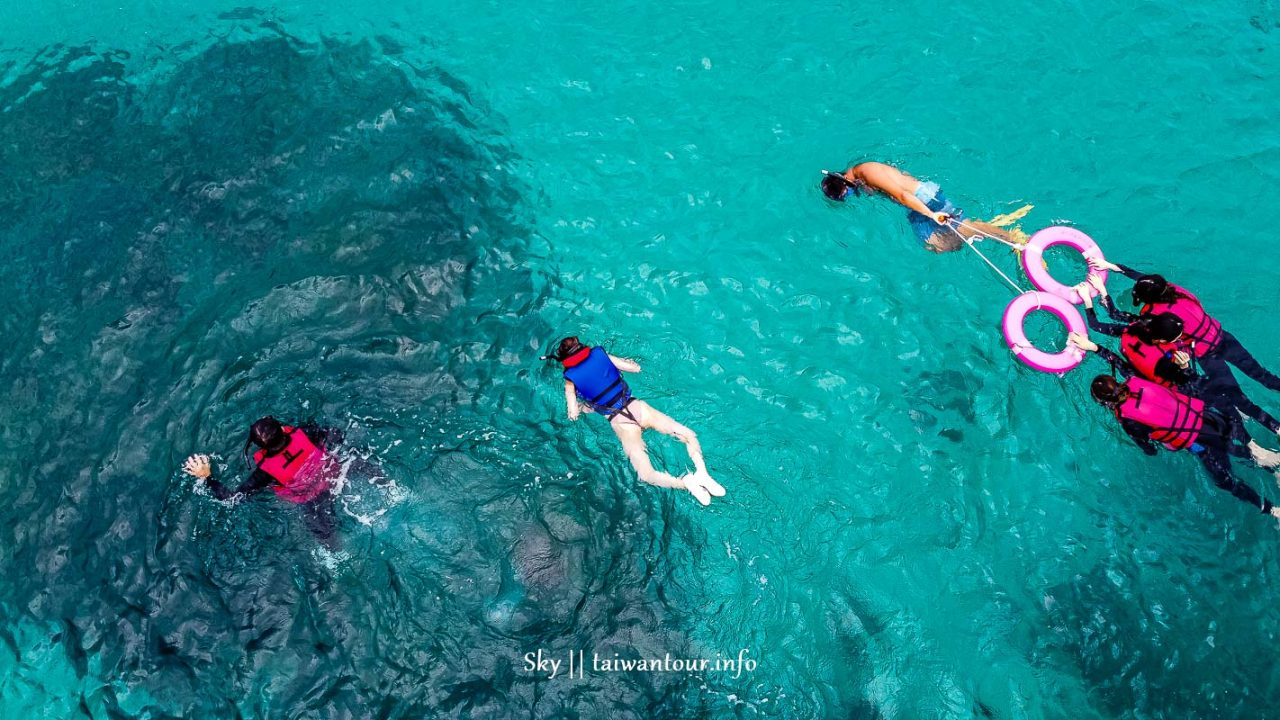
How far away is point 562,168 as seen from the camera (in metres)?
12.2

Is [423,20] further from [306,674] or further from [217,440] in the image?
[306,674]

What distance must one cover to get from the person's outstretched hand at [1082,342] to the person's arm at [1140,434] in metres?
0.96

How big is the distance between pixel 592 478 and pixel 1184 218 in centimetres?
870

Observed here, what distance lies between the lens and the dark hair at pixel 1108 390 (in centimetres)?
863

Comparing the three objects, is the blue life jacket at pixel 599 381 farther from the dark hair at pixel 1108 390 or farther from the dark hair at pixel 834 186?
the dark hair at pixel 1108 390

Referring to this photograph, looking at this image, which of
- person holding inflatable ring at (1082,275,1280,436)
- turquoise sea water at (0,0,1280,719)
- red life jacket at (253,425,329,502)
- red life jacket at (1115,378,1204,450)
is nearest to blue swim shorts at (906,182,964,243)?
turquoise sea water at (0,0,1280,719)

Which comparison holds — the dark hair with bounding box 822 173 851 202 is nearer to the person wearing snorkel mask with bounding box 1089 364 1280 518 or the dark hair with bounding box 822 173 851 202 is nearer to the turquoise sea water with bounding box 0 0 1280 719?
the turquoise sea water with bounding box 0 0 1280 719

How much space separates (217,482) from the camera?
973 cm

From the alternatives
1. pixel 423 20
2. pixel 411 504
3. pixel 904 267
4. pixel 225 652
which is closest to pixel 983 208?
pixel 904 267

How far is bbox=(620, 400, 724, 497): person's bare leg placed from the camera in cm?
887

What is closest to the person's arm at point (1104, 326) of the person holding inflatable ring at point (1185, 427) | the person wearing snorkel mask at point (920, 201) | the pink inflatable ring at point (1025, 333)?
the pink inflatable ring at point (1025, 333)

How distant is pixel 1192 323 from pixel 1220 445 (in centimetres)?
138

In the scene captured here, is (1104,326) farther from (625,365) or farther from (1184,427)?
(625,365)

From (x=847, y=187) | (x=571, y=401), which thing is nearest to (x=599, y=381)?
(x=571, y=401)
